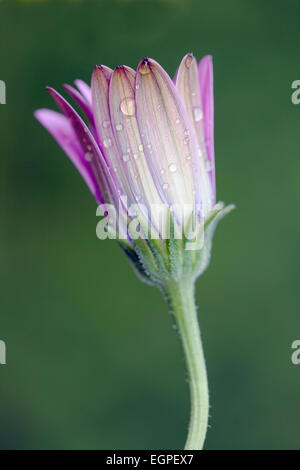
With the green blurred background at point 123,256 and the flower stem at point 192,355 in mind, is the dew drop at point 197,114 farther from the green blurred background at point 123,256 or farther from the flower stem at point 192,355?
the green blurred background at point 123,256

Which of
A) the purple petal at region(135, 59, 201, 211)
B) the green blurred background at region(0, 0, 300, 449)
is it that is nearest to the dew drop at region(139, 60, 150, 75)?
the purple petal at region(135, 59, 201, 211)

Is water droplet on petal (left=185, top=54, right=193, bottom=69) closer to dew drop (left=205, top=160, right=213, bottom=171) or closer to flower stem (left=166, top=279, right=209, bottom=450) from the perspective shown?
dew drop (left=205, top=160, right=213, bottom=171)

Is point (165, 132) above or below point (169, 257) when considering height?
above

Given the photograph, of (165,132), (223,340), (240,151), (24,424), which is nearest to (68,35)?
(240,151)

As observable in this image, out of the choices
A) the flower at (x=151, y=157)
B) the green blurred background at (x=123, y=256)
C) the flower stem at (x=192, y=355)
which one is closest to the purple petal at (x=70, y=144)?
the flower at (x=151, y=157)

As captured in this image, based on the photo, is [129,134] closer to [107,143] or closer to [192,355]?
[107,143]

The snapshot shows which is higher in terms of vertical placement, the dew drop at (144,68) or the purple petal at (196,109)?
the dew drop at (144,68)

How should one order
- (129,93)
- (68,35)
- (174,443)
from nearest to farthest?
(129,93) → (174,443) → (68,35)
